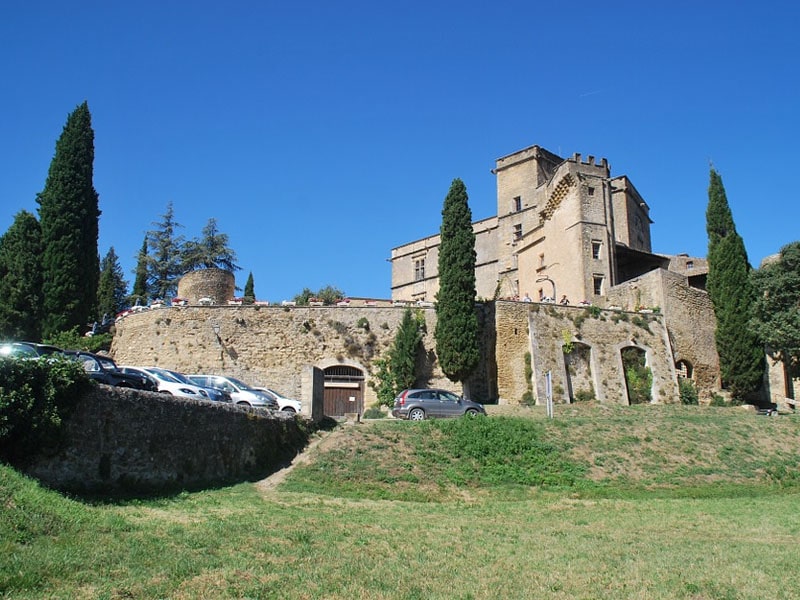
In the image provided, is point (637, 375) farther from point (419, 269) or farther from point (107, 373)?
point (419, 269)

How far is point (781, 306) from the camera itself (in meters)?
33.3

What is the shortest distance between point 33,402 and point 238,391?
1289 centimetres

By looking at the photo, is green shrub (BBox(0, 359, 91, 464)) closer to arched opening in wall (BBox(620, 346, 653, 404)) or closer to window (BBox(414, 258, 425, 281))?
arched opening in wall (BBox(620, 346, 653, 404))

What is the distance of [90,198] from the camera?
34875mm

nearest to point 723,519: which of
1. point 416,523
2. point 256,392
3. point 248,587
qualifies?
point 416,523

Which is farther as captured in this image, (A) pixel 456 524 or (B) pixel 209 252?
(B) pixel 209 252

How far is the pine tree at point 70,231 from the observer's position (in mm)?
32938

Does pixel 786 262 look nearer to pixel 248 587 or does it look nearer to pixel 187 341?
pixel 187 341

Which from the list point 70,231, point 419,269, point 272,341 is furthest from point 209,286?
point 419,269

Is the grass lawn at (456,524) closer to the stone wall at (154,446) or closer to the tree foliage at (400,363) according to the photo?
the stone wall at (154,446)

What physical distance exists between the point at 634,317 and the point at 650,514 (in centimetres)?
2295

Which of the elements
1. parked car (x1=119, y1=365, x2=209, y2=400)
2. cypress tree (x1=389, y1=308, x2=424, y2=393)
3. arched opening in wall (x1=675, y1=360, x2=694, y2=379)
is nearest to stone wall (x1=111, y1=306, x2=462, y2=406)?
cypress tree (x1=389, y1=308, x2=424, y2=393)

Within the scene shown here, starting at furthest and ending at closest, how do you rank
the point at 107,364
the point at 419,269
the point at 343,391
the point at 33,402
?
the point at 419,269, the point at 343,391, the point at 107,364, the point at 33,402

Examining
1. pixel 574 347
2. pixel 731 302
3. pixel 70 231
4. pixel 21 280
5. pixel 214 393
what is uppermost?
pixel 70 231
